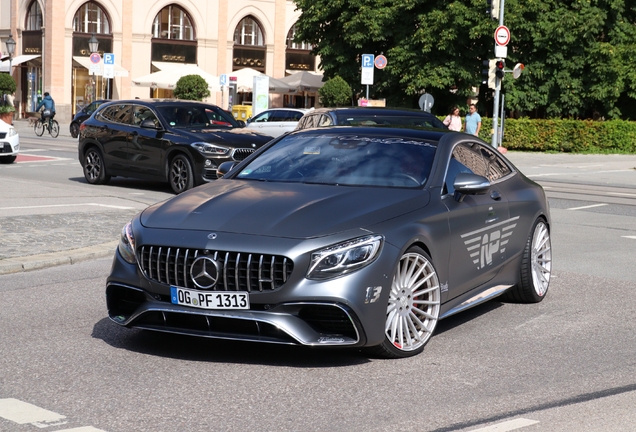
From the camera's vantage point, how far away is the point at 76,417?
16.1 ft

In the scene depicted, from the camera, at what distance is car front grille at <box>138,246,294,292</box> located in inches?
229

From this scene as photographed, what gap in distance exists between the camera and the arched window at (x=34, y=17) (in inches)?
2343

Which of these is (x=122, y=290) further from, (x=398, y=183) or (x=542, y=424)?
(x=542, y=424)

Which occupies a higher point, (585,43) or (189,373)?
(585,43)

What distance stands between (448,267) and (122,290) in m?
2.11

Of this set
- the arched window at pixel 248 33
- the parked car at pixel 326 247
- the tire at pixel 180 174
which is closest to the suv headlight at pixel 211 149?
the tire at pixel 180 174

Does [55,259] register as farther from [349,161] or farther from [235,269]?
[235,269]

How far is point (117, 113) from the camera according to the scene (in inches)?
747

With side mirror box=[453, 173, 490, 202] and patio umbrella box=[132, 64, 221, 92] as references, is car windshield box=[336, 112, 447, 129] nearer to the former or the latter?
side mirror box=[453, 173, 490, 202]

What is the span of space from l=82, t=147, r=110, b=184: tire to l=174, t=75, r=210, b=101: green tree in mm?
32527

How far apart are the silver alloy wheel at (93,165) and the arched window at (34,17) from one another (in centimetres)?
4279

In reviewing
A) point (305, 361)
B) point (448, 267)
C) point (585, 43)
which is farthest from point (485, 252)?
point (585, 43)

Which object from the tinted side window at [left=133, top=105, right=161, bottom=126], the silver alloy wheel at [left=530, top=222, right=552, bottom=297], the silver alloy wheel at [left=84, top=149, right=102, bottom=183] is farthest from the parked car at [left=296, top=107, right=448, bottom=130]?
the silver alloy wheel at [left=530, top=222, right=552, bottom=297]

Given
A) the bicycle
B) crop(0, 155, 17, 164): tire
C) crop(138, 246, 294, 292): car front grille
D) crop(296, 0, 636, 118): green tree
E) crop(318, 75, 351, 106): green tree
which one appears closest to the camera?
crop(138, 246, 294, 292): car front grille
